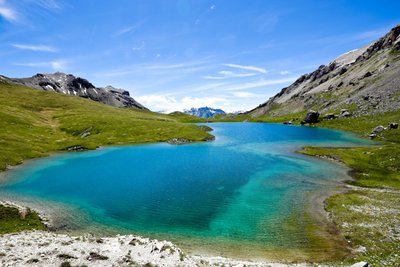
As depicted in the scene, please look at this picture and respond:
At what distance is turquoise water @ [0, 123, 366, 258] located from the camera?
135ft

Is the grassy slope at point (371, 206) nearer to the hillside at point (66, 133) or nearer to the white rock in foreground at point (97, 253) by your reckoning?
the white rock in foreground at point (97, 253)

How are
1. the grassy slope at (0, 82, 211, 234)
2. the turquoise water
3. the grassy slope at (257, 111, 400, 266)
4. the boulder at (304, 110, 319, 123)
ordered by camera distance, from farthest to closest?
the boulder at (304, 110, 319, 123)
the grassy slope at (0, 82, 211, 234)
the turquoise water
the grassy slope at (257, 111, 400, 266)

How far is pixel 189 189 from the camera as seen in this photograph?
5894cm

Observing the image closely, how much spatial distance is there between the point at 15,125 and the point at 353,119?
17247 cm

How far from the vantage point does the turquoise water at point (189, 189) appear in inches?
1622

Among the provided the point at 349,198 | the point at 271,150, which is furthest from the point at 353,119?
the point at 349,198

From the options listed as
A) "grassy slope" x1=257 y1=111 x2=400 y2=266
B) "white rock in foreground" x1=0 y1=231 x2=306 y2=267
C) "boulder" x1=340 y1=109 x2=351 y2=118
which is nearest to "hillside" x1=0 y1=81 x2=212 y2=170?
"white rock in foreground" x1=0 y1=231 x2=306 y2=267

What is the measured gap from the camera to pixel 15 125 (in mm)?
132625

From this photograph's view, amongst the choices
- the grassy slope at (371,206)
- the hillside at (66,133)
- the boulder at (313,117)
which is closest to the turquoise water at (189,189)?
the grassy slope at (371,206)

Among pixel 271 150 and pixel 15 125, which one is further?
pixel 15 125

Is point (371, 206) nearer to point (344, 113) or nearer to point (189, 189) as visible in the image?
point (189, 189)

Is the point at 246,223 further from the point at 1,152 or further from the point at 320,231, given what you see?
the point at 1,152

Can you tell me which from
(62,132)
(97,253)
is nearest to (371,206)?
(97,253)

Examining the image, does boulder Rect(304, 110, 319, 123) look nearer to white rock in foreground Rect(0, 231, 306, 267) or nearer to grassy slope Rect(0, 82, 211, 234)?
grassy slope Rect(0, 82, 211, 234)
